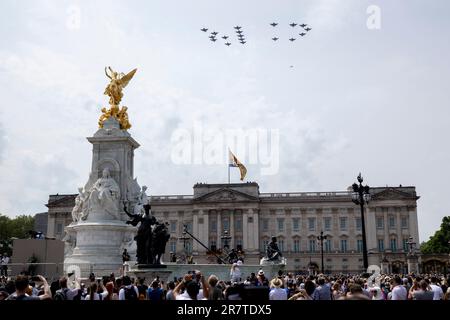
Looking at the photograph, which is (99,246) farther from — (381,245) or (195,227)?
(381,245)

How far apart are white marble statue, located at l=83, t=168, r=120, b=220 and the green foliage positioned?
73.8 m

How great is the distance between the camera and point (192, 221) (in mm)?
109312

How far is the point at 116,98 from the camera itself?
37.9m

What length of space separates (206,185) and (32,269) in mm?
87264

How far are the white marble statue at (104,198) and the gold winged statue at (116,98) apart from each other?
5.49 m

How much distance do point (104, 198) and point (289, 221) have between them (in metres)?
A: 79.7

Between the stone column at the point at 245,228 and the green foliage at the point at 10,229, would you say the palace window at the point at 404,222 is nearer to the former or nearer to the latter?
the stone column at the point at 245,228

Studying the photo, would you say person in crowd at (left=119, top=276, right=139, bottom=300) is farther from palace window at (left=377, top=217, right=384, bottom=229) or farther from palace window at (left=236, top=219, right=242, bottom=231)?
palace window at (left=377, top=217, right=384, bottom=229)

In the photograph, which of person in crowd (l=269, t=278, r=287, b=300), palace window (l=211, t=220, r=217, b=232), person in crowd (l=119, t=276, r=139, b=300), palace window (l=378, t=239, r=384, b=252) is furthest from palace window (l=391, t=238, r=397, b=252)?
person in crowd (l=119, t=276, r=139, b=300)

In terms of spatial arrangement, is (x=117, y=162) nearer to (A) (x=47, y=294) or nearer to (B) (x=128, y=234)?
(B) (x=128, y=234)

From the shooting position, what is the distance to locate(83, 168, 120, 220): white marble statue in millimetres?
33094

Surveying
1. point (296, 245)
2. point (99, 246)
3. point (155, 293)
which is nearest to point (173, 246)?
point (296, 245)

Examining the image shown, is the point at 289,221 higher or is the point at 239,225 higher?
the point at 289,221
